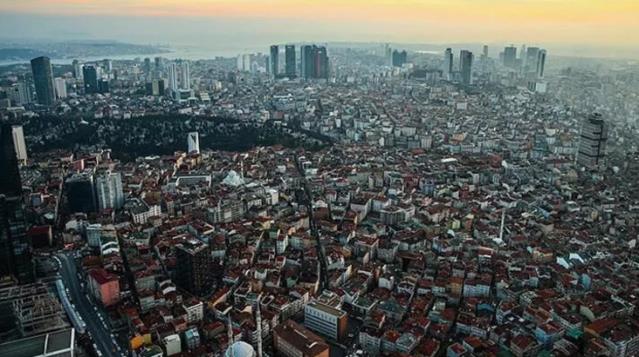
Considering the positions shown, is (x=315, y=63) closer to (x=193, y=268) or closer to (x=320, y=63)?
(x=320, y=63)

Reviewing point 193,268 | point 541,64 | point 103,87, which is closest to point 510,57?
point 541,64

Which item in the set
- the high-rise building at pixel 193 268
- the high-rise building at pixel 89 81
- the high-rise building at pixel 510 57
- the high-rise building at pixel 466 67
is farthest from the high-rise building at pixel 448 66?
the high-rise building at pixel 193 268

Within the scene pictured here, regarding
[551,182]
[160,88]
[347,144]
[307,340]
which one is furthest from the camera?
[160,88]

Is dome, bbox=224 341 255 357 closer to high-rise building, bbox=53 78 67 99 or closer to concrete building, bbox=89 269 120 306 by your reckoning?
concrete building, bbox=89 269 120 306

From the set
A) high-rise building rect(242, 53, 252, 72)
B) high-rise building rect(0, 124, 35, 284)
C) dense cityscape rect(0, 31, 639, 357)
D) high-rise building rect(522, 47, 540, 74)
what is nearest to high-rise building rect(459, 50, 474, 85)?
high-rise building rect(522, 47, 540, 74)

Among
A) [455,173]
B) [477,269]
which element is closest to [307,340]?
[477,269]

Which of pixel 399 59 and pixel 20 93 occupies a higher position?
pixel 399 59

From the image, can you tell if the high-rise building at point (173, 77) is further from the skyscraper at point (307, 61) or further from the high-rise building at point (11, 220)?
the high-rise building at point (11, 220)

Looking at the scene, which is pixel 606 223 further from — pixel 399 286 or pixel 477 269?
pixel 399 286
